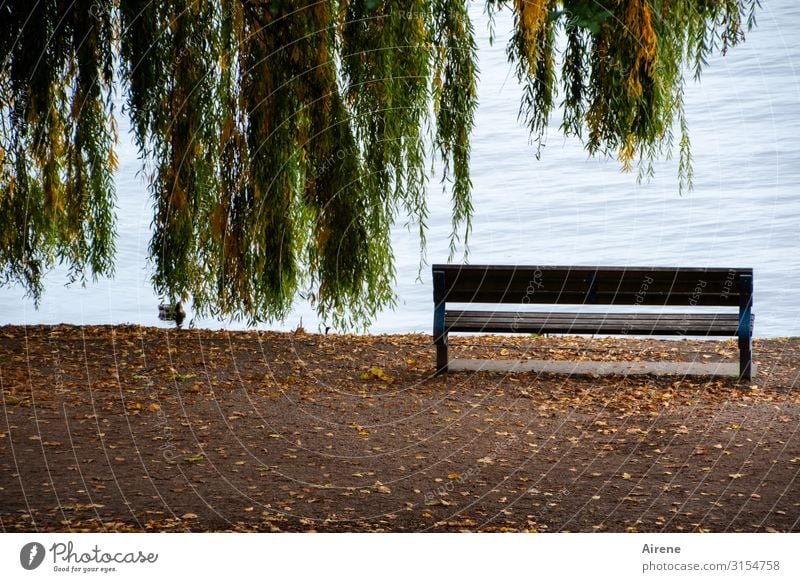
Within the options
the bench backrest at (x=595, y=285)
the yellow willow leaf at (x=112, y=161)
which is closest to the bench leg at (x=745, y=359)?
the bench backrest at (x=595, y=285)

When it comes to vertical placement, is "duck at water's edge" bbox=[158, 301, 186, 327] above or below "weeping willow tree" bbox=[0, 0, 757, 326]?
below

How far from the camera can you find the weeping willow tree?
21.2ft

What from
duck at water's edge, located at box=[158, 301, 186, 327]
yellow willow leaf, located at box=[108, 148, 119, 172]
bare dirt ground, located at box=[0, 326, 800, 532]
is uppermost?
yellow willow leaf, located at box=[108, 148, 119, 172]

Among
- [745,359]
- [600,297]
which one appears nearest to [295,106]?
[600,297]

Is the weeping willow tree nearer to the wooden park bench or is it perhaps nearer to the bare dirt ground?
the wooden park bench

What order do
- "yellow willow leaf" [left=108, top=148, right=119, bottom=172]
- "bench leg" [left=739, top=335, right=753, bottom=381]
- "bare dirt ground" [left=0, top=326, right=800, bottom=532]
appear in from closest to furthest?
"bare dirt ground" [left=0, top=326, right=800, bottom=532] → "bench leg" [left=739, top=335, right=753, bottom=381] → "yellow willow leaf" [left=108, top=148, right=119, bottom=172]

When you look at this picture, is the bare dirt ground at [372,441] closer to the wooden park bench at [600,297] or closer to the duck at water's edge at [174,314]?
the wooden park bench at [600,297]

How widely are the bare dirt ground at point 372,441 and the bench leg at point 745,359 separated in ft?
0.27

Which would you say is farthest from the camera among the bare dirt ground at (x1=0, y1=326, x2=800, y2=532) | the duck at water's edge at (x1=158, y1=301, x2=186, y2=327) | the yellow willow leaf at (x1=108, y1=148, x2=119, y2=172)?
the duck at water's edge at (x1=158, y1=301, x2=186, y2=327)

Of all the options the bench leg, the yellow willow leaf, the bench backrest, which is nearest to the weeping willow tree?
the bench backrest

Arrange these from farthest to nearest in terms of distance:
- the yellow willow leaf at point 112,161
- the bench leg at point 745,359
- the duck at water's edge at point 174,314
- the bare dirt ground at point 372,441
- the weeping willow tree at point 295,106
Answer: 1. the duck at water's edge at point 174,314
2. the yellow willow leaf at point 112,161
3. the bench leg at point 745,359
4. the weeping willow tree at point 295,106
5. the bare dirt ground at point 372,441

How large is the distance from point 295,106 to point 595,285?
237 centimetres

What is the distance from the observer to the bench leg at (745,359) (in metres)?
6.71

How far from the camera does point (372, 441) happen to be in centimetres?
540
